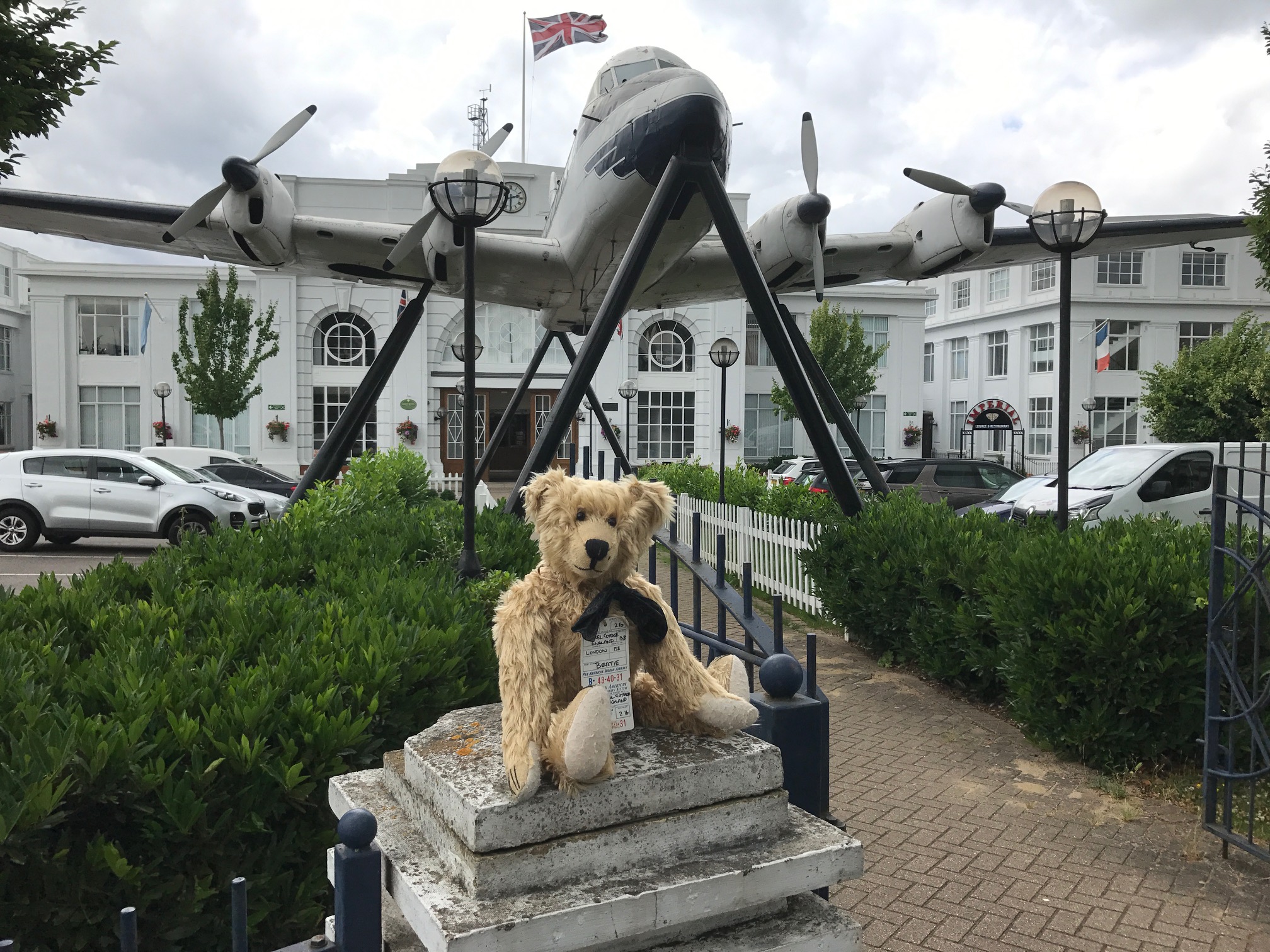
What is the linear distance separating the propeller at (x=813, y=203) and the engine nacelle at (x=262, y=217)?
6042mm

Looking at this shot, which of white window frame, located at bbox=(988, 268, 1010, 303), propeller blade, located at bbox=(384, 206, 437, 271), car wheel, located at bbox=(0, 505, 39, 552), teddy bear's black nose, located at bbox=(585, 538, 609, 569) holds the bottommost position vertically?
car wheel, located at bbox=(0, 505, 39, 552)

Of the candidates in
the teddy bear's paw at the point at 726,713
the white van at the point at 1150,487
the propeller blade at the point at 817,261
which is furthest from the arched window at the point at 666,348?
the teddy bear's paw at the point at 726,713

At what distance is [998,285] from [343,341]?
1214 inches

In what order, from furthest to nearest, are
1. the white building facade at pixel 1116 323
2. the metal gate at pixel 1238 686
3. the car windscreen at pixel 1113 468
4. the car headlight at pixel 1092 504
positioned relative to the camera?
1. the white building facade at pixel 1116 323
2. the car windscreen at pixel 1113 468
3. the car headlight at pixel 1092 504
4. the metal gate at pixel 1238 686

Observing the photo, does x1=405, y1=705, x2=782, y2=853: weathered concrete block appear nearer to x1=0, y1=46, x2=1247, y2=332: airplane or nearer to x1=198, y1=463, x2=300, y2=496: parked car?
x1=0, y1=46, x2=1247, y2=332: airplane

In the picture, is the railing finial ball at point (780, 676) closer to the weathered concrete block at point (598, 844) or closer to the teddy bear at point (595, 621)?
the teddy bear at point (595, 621)

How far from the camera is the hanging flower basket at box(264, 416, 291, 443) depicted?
30906 mm

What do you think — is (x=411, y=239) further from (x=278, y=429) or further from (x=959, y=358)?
(x=959, y=358)

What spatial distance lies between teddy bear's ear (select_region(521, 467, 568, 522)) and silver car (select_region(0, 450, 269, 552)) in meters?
14.0

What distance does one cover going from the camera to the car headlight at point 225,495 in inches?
595

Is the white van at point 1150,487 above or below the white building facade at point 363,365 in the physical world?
below

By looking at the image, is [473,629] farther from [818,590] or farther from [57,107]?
[57,107]

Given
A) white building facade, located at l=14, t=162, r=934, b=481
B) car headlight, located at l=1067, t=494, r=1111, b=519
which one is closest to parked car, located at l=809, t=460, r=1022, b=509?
car headlight, located at l=1067, t=494, r=1111, b=519

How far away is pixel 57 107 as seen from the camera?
30.5ft
